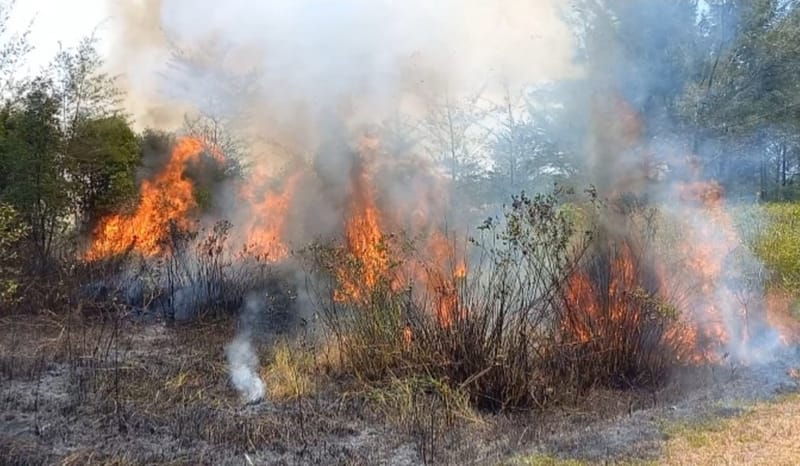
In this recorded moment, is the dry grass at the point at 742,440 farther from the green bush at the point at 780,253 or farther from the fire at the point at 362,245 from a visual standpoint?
the green bush at the point at 780,253

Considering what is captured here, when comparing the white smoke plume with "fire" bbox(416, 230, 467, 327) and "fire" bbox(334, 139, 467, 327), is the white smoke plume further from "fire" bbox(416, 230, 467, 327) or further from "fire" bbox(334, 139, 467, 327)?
"fire" bbox(416, 230, 467, 327)

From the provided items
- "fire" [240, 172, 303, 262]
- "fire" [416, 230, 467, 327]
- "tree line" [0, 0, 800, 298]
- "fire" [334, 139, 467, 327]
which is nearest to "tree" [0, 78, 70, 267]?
"tree line" [0, 0, 800, 298]

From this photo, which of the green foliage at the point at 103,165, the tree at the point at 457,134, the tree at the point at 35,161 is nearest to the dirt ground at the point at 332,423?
the tree at the point at 35,161

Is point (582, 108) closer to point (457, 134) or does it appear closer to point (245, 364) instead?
point (457, 134)

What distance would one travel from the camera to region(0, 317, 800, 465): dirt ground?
483 centimetres

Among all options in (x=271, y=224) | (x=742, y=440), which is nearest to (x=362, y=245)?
(x=271, y=224)

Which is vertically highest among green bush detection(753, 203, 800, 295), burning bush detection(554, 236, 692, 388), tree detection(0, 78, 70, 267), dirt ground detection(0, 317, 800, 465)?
tree detection(0, 78, 70, 267)

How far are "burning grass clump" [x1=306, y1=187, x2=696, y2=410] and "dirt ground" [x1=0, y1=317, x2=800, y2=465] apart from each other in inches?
12.8

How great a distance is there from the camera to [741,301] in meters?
8.34

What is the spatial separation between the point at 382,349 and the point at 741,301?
15.0ft

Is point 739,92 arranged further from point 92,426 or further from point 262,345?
point 92,426

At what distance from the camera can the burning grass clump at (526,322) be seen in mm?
6477

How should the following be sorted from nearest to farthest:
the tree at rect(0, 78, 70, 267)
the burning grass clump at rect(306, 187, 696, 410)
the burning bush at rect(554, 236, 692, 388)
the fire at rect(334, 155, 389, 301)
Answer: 1. the burning grass clump at rect(306, 187, 696, 410)
2. the burning bush at rect(554, 236, 692, 388)
3. the fire at rect(334, 155, 389, 301)
4. the tree at rect(0, 78, 70, 267)

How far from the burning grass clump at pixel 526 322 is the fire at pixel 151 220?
5866 mm
